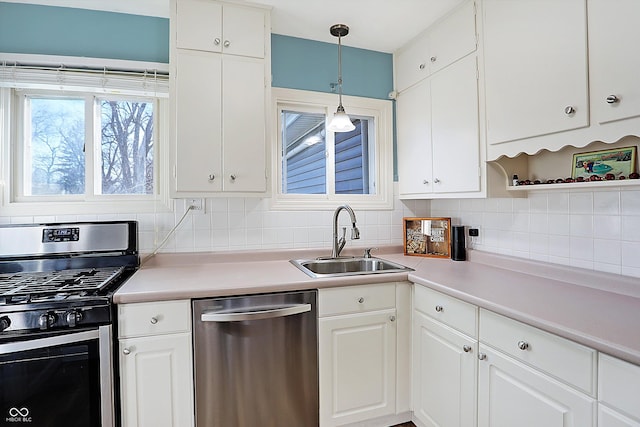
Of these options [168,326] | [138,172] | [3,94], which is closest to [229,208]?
[138,172]

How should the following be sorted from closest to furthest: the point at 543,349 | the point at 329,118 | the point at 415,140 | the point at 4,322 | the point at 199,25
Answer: the point at 543,349 < the point at 4,322 < the point at 199,25 < the point at 415,140 < the point at 329,118

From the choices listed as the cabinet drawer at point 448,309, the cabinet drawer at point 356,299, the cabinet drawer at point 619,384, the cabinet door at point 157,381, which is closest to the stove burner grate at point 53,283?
the cabinet door at point 157,381

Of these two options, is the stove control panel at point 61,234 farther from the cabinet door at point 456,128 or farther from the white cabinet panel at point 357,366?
the cabinet door at point 456,128

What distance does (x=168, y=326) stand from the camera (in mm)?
1501

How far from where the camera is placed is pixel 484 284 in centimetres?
157

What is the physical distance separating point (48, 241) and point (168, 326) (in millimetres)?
928

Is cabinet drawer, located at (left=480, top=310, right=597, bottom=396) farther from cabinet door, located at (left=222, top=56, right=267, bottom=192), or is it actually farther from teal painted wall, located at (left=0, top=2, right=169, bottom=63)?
teal painted wall, located at (left=0, top=2, right=169, bottom=63)

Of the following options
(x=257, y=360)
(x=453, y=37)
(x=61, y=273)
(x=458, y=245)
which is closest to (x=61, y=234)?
(x=61, y=273)

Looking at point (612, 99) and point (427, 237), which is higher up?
point (612, 99)

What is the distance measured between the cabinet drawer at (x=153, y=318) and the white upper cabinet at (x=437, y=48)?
198 cm

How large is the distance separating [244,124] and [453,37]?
132 cm

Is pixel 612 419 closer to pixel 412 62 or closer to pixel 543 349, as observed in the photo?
pixel 543 349

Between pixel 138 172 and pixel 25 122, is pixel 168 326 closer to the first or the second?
pixel 138 172

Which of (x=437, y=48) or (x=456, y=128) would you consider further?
(x=437, y=48)
